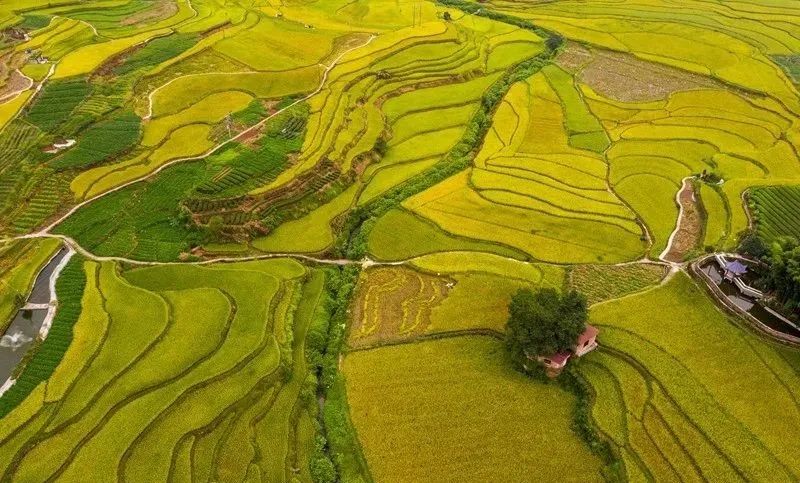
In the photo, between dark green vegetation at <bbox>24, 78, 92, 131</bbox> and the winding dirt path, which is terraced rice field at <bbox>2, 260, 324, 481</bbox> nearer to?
dark green vegetation at <bbox>24, 78, 92, 131</bbox>

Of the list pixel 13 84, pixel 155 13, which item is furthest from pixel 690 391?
pixel 155 13

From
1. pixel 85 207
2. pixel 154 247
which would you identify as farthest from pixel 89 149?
pixel 154 247

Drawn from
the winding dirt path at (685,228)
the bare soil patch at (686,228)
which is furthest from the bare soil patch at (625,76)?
the bare soil patch at (686,228)

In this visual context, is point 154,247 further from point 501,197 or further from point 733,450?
point 733,450

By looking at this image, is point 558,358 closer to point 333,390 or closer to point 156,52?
point 333,390

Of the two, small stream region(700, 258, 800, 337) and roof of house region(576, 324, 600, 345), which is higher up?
small stream region(700, 258, 800, 337)

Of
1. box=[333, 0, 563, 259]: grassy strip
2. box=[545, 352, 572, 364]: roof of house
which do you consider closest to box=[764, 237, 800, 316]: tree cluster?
box=[545, 352, 572, 364]: roof of house
